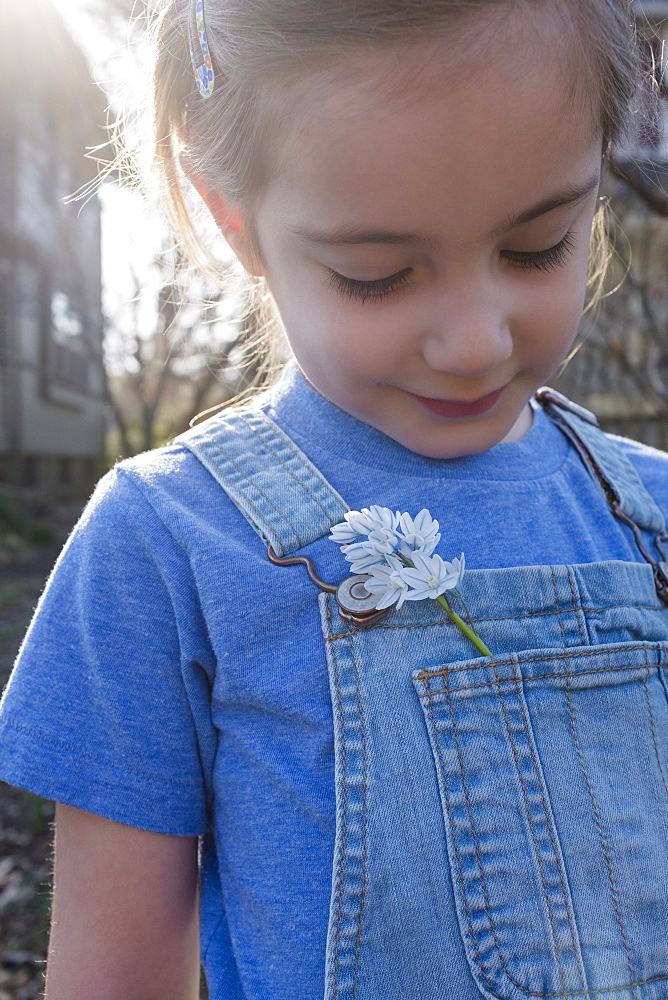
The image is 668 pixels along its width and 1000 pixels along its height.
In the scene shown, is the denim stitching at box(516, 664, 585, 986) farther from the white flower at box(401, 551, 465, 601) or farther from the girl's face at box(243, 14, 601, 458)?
the girl's face at box(243, 14, 601, 458)

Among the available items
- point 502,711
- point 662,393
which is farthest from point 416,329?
point 662,393

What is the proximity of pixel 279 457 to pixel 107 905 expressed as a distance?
1.98 ft

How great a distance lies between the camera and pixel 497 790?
96cm

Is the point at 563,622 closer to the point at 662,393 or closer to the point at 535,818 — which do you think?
the point at 535,818

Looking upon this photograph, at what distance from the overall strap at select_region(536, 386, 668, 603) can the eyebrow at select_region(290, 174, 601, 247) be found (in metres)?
0.44

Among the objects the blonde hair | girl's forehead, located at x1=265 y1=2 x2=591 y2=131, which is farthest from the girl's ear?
girl's forehead, located at x1=265 y1=2 x2=591 y2=131

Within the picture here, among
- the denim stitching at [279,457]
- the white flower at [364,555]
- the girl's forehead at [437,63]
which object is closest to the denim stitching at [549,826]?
the white flower at [364,555]

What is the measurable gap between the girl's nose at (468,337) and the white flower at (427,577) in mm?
227

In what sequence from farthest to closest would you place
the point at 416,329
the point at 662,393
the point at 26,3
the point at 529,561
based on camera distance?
the point at 26,3 < the point at 662,393 < the point at 529,561 < the point at 416,329

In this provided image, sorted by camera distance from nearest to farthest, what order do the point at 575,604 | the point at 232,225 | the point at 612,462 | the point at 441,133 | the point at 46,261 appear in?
the point at 441,133 → the point at 575,604 → the point at 232,225 → the point at 612,462 → the point at 46,261

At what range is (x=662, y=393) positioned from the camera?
131 inches

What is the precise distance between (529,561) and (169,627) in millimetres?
473

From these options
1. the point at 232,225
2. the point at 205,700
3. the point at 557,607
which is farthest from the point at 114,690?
the point at 232,225

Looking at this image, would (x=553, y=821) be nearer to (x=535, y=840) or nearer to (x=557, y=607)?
(x=535, y=840)
